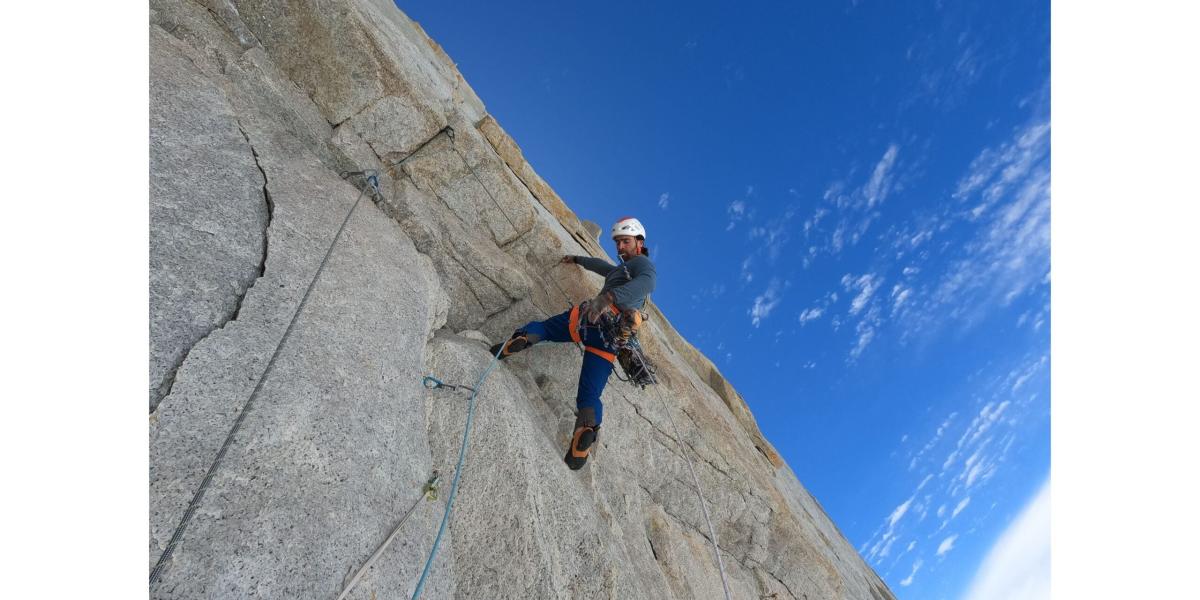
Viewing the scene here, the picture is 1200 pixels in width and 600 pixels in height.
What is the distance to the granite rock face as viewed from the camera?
9.30ft

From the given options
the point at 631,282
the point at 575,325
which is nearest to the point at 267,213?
the point at 575,325

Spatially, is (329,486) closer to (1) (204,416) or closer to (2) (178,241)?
(1) (204,416)

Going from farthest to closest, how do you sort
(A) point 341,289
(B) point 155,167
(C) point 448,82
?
1. (C) point 448,82
2. (A) point 341,289
3. (B) point 155,167

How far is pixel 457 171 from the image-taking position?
288 inches

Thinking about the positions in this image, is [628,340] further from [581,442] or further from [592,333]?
[581,442]

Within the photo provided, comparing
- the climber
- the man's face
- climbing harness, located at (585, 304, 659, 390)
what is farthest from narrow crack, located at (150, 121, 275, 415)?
the man's face

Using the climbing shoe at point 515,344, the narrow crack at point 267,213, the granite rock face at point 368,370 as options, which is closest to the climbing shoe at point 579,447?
the granite rock face at point 368,370

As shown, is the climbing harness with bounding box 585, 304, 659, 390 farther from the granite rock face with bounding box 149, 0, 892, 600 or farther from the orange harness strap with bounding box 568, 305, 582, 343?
the granite rock face with bounding box 149, 0, 892, 600

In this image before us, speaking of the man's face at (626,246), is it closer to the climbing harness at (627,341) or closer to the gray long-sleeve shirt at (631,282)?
the gray long-sleeve shirt at (631,282)

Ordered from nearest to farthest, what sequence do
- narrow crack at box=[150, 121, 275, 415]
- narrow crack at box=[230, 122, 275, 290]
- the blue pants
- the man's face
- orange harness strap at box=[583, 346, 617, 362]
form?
1. narrow crack at box=[150, 121, 275, 415]
2. narrow crack at box=[230, 122, 275, 290]
3. the blue pants
4. orange harness strap at box=[583, 346, 617, 362]
5. the man's face

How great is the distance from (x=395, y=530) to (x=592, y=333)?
11.1 feet

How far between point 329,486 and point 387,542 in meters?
0.46

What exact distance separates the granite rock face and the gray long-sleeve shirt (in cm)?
110
